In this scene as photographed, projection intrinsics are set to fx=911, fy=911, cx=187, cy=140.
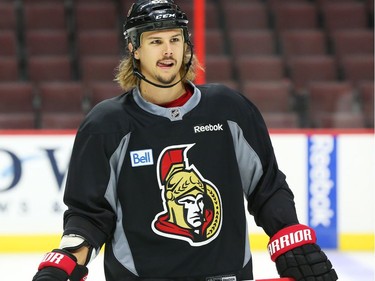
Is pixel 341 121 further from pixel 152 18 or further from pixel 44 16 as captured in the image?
pixel 152 18

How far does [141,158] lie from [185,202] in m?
0.14

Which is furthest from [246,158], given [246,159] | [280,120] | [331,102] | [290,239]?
[331,102]

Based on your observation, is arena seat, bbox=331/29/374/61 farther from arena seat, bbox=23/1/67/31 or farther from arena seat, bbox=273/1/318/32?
arena seat, bbox=23/1/67/31

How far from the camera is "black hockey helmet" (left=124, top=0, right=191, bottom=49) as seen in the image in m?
2.04

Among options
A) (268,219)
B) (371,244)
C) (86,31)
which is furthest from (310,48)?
(268,219)

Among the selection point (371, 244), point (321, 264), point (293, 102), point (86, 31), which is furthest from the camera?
point (86, 31)

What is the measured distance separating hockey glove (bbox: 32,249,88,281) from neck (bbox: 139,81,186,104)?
406 mm

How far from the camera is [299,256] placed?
6.44 ft

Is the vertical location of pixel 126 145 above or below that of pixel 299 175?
below

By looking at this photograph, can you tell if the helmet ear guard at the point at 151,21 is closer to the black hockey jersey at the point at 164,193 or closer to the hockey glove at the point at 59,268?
the black hockey jersey at the point at 164,193

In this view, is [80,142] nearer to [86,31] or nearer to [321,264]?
[321,264]

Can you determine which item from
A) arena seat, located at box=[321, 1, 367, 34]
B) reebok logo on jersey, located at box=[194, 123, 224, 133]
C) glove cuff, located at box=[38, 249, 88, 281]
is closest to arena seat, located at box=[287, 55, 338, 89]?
arena seat, located at box=[321, 1, 367, 34]

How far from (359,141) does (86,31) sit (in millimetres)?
2620

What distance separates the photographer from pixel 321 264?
195 centimetres
